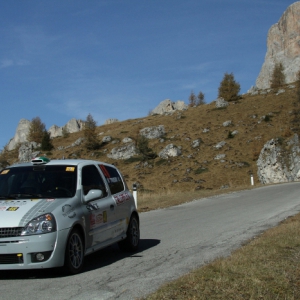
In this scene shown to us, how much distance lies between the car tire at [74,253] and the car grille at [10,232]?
72 cm

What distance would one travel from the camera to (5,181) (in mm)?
7555

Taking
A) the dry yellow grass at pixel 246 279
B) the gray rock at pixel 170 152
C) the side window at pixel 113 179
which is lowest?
the dry yellow grass at pixel 246 279

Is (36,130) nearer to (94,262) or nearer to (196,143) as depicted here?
(196,143)

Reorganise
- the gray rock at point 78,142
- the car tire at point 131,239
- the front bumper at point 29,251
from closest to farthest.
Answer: the front bumper at point 29,251 < the car tire at point 131,239 < the gray rock at point 78,142

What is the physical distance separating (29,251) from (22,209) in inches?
23.9

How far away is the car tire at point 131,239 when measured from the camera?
8.79 metres

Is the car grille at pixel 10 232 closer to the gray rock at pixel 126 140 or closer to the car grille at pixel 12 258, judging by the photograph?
the car grille at pixel 12 258

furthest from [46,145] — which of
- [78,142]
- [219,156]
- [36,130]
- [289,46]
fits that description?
[289,46]

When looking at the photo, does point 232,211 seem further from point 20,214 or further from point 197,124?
point 197,124

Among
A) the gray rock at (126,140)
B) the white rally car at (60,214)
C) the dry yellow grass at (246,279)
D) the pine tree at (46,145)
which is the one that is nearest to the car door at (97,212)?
the white rally car at (60,214)

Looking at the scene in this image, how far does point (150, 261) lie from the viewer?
25.5ft

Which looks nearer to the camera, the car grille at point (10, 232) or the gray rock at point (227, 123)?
the car grille at point (10, 232)

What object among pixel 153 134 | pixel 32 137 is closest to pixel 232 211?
pixel 153 134

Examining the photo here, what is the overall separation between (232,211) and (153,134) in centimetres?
5372
